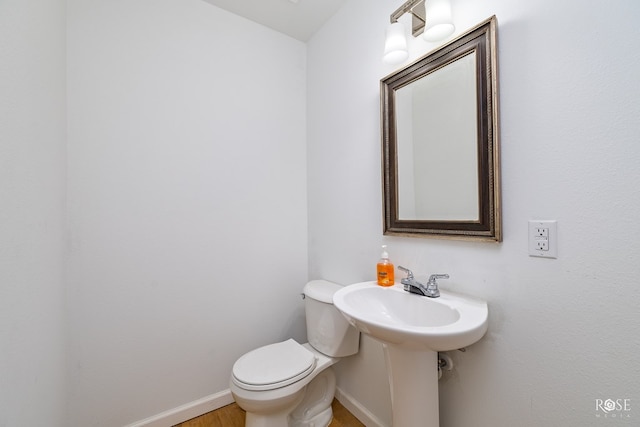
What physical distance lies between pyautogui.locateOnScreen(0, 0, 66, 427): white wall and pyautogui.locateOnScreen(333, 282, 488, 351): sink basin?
0.89m

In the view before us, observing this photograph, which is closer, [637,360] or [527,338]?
[637,360]

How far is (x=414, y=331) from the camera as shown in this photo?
0.74 meters

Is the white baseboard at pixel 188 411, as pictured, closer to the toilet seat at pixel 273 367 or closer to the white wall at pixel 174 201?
the white wall at pixel 174 201

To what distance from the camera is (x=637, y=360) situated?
67 cm

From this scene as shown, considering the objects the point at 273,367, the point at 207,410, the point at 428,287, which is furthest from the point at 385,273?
the point at 207,410

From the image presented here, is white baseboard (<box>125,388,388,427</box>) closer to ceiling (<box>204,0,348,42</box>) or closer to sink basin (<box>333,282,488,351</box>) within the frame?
sink basin (<box>333,282,488,351</box>)

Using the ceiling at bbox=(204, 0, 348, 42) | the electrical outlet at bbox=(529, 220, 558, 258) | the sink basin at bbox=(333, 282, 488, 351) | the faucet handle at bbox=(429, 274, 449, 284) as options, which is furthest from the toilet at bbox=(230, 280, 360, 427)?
the ceiling at bbox=(204, 0, 348, 42)

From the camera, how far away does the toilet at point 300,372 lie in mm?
1166

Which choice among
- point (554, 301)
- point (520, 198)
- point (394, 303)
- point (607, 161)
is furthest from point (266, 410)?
point (607, 161)

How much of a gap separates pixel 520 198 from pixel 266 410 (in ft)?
4.40

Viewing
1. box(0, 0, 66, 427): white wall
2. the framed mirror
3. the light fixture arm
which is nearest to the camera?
box(0, 0, 66, 427): white wall

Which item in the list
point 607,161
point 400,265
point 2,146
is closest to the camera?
point 2,146

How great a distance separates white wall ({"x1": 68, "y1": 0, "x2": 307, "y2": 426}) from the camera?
4.23ft

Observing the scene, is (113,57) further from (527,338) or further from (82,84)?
(527,338)
